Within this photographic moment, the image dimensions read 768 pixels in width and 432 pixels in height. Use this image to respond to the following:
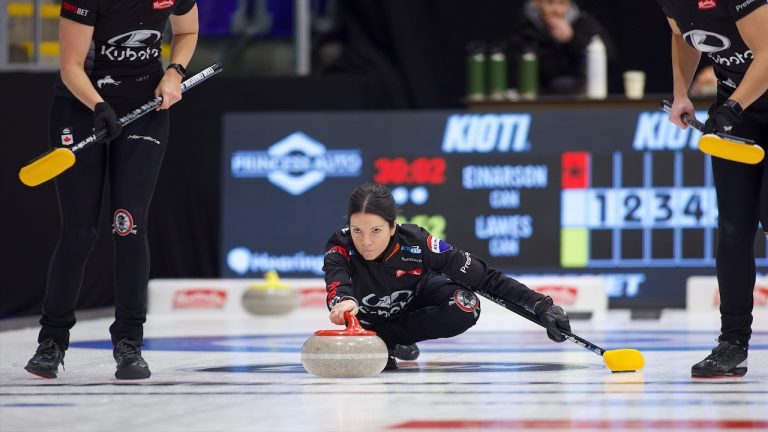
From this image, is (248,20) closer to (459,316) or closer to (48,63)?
(48,63)

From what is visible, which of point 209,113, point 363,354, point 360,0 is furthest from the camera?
point 360,0

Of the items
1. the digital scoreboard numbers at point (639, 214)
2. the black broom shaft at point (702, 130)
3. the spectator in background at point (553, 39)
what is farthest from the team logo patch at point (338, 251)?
the spectator in background at point (553, 39)

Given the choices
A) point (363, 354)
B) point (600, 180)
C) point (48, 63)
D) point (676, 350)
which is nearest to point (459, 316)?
point (363, 354)

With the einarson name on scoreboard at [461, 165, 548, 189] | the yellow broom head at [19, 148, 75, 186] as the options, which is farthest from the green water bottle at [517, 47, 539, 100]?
the yellow broom head at [19, 148, 75, 186]

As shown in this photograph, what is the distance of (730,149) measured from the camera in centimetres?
376

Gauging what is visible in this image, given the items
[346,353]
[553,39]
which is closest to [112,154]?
[346,353]

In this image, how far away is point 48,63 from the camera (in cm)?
860

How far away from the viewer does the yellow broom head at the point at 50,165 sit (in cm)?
392

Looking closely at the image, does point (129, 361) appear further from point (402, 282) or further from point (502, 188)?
point (502, 188)

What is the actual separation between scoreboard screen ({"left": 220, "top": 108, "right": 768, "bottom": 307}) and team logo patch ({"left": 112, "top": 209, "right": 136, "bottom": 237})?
408 cm

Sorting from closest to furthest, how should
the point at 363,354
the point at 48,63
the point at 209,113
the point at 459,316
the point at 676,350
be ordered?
the point at 363,354, the point at 459,316, the point at 676,350, the point at 48,63, the point at 209,113

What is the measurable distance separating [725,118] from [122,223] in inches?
68.9

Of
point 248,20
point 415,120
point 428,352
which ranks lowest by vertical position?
point 428,352

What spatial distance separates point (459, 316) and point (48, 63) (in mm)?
4871
